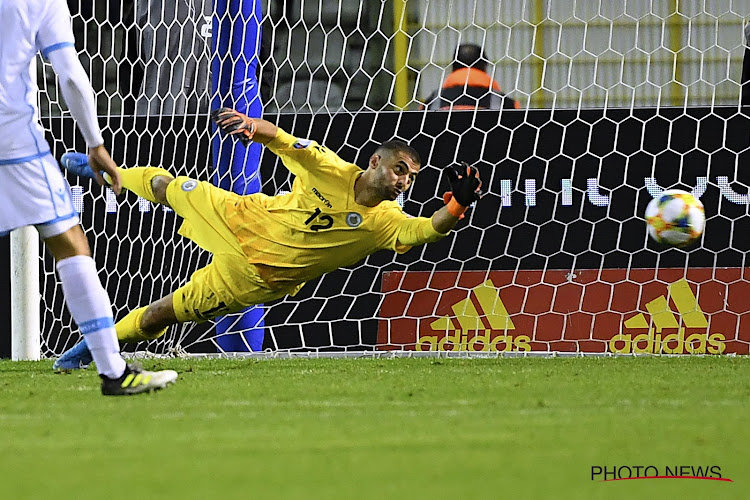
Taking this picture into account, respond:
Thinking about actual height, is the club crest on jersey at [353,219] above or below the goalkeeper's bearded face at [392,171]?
below

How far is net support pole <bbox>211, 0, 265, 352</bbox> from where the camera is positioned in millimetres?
6641

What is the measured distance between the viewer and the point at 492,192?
6.47m

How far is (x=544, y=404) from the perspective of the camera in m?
3.83

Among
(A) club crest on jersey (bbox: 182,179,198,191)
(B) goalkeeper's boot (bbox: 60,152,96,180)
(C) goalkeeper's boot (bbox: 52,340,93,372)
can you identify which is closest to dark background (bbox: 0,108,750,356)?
(A) club crest on jersey (bbox: 182,179,198,191)

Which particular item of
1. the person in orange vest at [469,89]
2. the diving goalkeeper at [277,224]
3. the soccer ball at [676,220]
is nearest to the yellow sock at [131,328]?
the diving goalkeeper at [277,224]

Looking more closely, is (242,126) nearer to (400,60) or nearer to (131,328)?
(131,328)

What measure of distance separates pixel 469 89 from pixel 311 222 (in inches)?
77.2

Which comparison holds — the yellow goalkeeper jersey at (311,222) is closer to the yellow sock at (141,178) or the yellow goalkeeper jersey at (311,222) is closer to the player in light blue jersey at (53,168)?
the yellow sock at (141,178)

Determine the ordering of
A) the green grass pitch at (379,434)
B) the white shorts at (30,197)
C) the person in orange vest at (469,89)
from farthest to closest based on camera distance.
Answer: the person in orange vest at (469,89) → the white shorts at (30,197) → the green grass pitch at (379,434)

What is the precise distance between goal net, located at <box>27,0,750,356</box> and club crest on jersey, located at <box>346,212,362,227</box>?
0.80 meters

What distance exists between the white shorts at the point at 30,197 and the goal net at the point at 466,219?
103 inches

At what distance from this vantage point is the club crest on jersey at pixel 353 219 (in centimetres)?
575

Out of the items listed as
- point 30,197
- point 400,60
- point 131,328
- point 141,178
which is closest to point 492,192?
point 400,60

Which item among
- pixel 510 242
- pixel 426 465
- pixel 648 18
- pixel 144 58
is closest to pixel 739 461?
pixel 426 465
